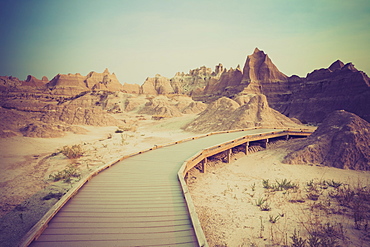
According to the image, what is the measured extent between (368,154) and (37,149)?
20958 mm

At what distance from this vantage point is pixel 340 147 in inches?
428

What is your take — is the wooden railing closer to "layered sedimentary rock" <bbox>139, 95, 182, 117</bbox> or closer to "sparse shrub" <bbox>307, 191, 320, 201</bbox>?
"sparse shrub" <bbox>307, 191, 320, 201</bbox>

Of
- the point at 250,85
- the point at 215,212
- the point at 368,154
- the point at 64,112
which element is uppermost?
the point at 250,85

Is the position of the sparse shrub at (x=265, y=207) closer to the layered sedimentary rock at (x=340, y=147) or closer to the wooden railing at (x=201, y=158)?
the wooden railing at (x=201, y=158)

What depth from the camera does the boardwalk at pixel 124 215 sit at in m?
3.30

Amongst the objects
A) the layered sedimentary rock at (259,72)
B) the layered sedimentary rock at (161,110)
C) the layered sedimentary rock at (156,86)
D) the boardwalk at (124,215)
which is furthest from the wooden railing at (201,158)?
the layered sedimentary rock at (156,86)

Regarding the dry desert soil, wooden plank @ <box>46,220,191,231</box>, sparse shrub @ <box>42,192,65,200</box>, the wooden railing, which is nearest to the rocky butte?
the wooden railing

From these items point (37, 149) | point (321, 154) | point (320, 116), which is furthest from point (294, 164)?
point (320, 116)

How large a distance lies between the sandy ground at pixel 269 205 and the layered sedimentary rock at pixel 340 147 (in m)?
0.65

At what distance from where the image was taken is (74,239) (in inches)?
129

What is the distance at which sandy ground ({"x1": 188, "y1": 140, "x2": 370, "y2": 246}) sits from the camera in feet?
15.8

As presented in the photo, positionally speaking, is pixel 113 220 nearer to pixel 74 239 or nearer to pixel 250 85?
pixel 74 239

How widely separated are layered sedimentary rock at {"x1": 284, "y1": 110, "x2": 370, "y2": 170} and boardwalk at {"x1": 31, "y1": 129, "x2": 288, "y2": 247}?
950cm

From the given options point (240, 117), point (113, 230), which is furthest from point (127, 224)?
point (240, 117)
